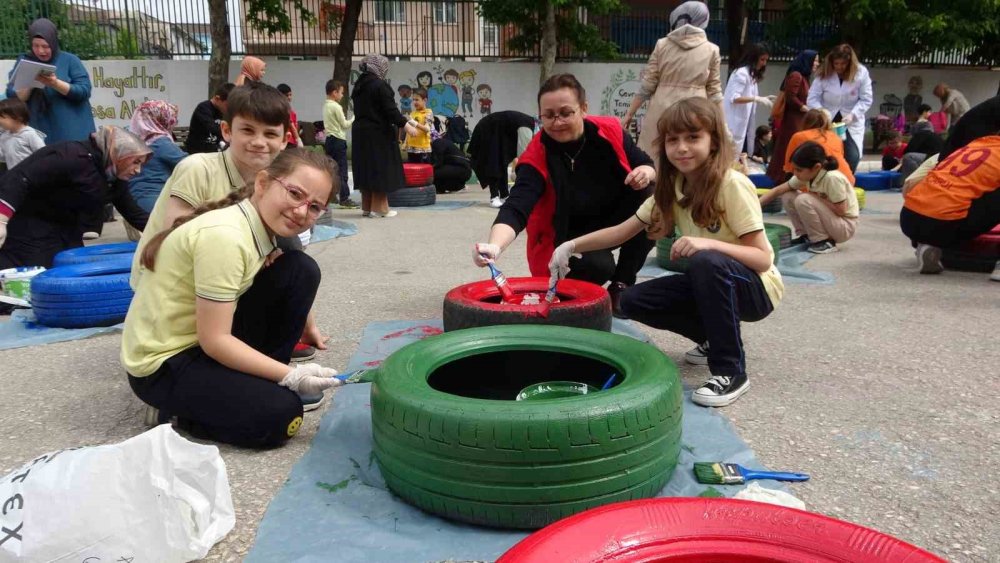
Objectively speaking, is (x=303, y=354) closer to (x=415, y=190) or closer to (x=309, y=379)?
(x=309, y=379)

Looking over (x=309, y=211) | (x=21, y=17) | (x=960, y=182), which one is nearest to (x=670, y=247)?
(x=960, y=182)

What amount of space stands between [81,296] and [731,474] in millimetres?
3243

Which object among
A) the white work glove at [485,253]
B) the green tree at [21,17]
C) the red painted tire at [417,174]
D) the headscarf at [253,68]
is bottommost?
the red painted tire at [417,174]

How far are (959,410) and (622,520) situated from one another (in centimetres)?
186

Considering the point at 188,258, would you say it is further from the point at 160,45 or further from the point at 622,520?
the point at 160,45

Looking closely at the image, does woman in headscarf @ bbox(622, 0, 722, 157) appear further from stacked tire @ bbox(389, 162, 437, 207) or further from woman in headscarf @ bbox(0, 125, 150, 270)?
stacked tire @ bbox(389, 162, 437, 207)

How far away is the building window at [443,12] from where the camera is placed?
17.3 metres

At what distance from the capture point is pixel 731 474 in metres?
2.02

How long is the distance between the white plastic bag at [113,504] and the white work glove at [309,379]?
51 centimetres

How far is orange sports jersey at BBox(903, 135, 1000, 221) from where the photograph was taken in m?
4.37

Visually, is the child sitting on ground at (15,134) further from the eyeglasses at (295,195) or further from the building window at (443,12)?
the building window at (443,12)

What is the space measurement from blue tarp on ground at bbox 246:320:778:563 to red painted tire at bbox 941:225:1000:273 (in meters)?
3.24

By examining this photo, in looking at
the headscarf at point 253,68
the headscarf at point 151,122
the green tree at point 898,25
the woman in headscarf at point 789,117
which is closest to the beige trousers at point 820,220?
the woman in headscarf at point 789,117

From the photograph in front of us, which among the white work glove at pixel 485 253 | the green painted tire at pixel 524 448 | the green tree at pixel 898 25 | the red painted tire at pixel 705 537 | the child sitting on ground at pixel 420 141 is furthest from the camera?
the green tree at pixel 898 25
